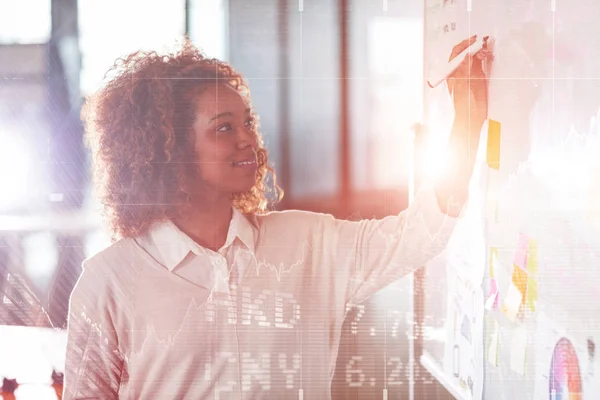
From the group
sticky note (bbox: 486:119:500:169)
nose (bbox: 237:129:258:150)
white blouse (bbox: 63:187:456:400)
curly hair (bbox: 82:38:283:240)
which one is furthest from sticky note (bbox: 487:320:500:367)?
nose (bbox: 237:129:258:150)

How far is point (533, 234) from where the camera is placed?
1.39 metres

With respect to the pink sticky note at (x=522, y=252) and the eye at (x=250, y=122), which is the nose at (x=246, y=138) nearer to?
the eye at (x=250, y=122)

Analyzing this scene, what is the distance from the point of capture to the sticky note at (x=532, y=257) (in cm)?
138

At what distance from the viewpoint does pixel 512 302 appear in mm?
1413

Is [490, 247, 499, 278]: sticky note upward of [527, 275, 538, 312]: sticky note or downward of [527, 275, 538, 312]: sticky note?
upward

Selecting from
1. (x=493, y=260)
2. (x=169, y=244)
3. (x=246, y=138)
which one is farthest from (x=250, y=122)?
(x=493, y=260)

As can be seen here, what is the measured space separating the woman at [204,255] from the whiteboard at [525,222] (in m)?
0.10

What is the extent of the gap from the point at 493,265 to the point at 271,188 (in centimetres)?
52

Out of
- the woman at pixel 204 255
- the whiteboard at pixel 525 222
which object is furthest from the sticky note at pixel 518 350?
the woman at pixel 204 255

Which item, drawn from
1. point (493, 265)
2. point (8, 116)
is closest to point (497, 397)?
point (493, 265)

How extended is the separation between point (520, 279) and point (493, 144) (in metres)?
0.30

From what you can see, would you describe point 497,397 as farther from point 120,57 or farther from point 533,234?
point 120,57

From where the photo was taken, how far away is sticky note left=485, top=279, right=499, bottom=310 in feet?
4.64

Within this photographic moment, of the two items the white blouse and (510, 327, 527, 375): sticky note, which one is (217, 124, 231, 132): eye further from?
(510, 327, 527, 375): sticky note
